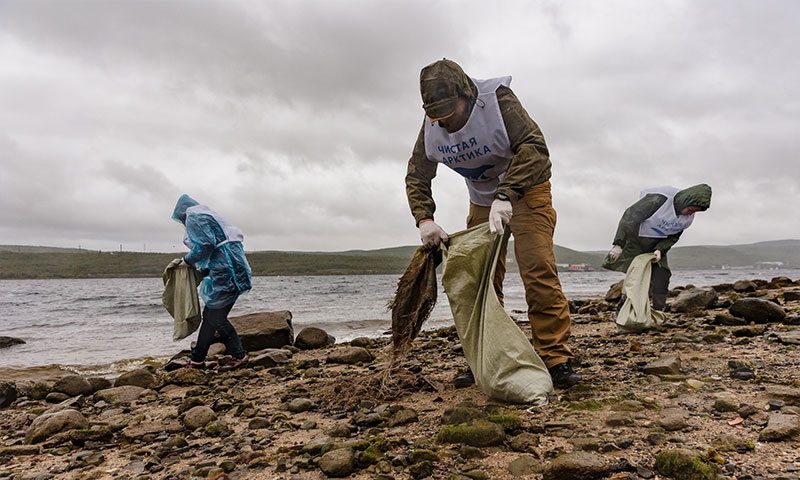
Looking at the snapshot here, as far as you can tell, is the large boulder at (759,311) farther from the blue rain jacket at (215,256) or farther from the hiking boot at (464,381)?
the blue rain jacket at (215,256)

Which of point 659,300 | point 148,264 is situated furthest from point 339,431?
point 148,264

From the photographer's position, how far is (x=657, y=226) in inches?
242

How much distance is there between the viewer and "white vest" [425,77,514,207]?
3.04 meters

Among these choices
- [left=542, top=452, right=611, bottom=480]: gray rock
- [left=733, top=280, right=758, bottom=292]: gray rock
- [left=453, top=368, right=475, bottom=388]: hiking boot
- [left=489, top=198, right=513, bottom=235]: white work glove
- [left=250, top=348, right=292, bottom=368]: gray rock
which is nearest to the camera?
[left=542, top=452, right=611, bottom=480]: gray rock

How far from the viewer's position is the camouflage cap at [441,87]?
→ 2.93 metres

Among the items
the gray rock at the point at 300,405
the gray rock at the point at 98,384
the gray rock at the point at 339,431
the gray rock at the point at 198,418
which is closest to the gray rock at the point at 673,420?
the gray rock at the point at 339,431

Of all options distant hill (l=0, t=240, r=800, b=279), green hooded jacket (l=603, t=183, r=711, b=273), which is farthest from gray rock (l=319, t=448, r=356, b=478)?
distant hill (l=0, t=240, r=800, b=279)

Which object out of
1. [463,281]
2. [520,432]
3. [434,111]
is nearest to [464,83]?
[434,111]

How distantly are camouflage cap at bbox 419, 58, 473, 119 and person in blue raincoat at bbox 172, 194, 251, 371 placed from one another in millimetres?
3614

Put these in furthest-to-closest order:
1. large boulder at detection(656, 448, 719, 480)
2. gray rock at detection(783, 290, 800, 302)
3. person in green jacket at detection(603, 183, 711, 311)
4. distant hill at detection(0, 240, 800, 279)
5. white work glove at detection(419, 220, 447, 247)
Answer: distant hill at detection(0, 240, 800, 279), gray rock at detection(783, 290, 800, 302), person in green jacket at detection(603, 183, 711, 311), white work glove at detection(419, 220, 447, 247), large boulder at detection(656, 448, 719, 480)

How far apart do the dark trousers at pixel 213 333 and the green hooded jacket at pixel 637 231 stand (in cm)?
536

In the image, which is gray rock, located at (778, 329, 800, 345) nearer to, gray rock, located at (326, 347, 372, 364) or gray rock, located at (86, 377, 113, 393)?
gray rock, located at (326, 347, 372, 364)

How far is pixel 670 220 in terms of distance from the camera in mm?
6117

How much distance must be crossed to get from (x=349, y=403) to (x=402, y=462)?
1220 millimetres
